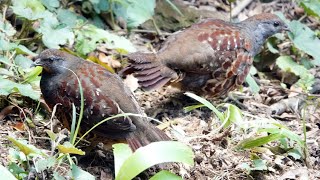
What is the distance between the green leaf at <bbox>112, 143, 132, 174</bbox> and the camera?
410cm

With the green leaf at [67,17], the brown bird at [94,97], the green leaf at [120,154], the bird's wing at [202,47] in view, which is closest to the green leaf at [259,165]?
the brown bird at [94,97]

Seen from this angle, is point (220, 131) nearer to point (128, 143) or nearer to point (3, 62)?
point (128, 143)

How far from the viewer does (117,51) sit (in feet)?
20.8

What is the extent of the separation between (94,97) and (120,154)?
585 millimetres

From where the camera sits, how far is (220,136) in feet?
16.7

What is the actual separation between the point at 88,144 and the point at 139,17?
1825mm

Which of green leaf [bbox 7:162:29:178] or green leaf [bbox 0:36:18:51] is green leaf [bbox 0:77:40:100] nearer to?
green leaf [bbox 0:36:18:51]

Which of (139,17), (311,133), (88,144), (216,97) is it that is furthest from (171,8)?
(88,144)

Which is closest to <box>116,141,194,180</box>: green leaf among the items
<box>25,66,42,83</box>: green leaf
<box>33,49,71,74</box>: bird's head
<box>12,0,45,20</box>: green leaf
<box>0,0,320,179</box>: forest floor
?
<box>0,0,320,179</box>: forest floor

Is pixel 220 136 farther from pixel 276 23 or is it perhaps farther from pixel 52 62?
pixel 276 23

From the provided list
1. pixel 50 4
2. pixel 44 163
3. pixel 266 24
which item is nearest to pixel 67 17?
pixel 50 4

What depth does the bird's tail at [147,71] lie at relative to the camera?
5.46 m

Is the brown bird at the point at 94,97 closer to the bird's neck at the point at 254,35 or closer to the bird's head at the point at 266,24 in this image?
the bird's neck at the point at 254,35

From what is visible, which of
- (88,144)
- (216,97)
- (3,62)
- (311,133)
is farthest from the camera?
(216,97)
